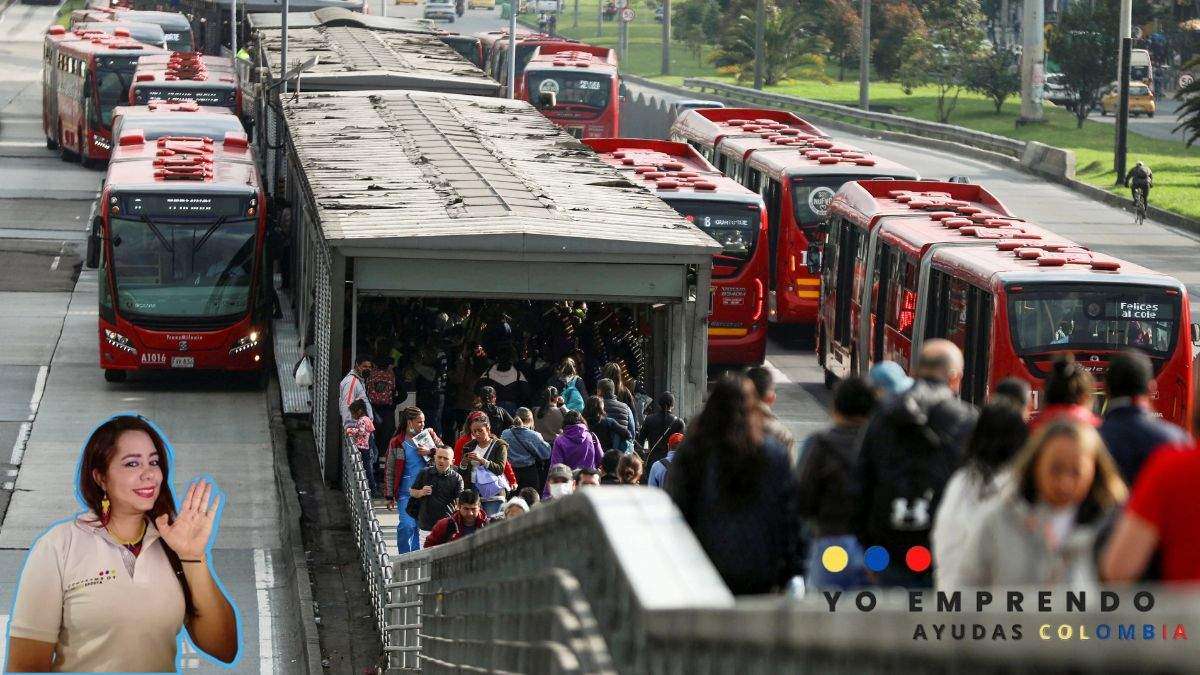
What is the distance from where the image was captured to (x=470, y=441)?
17234 millimetres

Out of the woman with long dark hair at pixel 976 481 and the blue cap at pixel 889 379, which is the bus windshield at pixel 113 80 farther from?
the woman with long dark hair at pixel 976 481

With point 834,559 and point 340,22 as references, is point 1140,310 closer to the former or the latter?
point 834,559

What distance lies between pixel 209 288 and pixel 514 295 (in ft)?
32.0

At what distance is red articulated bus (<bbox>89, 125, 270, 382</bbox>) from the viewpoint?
27.5m

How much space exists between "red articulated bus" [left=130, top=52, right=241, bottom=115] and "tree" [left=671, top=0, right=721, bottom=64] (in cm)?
5134

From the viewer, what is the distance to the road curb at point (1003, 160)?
44656mm

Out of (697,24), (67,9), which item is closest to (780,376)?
(697,24)

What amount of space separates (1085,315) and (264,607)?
7.84 metres

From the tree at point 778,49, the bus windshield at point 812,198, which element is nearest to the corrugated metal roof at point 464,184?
the bus windshield at point 812,198

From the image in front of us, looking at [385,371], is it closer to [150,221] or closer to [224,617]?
[150,221]

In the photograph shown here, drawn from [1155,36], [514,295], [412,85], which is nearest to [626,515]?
[514,295]

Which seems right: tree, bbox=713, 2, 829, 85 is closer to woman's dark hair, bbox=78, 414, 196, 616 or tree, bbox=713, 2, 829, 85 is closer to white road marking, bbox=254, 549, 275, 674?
white road marking, bbox=254, 549, 275, 674

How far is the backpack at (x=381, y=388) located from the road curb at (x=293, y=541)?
1406 millimetres

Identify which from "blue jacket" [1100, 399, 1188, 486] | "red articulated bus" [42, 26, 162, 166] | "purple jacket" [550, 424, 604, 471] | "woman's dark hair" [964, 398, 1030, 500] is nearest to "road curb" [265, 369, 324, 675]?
"purple jacket" [550, 424, 604, 471]
